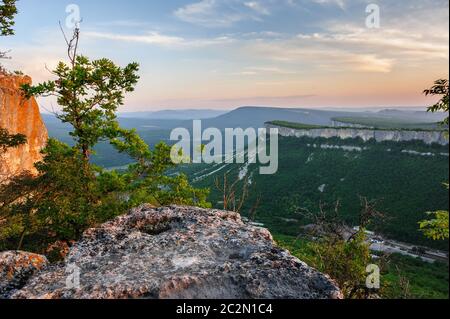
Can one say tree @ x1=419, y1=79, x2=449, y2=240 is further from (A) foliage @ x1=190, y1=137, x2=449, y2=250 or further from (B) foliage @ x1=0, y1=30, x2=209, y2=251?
(A) foliage @ x1=190, y1=137, x2=449, y2=250

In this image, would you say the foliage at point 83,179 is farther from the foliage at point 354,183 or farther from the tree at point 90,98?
the foliage at point 354,183

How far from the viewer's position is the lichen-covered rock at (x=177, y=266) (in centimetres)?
511

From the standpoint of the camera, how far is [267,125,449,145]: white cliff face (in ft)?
313

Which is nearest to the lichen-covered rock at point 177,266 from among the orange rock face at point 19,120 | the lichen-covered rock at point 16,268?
the lichen-covered rock at point 16,268

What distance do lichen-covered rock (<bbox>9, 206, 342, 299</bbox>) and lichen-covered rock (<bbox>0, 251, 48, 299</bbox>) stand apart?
37 centimetres

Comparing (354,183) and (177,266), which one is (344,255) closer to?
(177,266)

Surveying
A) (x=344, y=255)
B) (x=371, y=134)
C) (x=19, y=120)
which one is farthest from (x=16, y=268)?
(x=371, y=134)

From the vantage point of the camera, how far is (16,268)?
6062 mm

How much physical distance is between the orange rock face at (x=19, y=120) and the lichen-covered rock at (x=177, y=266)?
2685cm

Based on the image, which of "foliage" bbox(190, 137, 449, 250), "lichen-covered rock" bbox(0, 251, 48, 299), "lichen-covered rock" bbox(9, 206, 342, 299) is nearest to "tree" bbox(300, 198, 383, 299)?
"lichen-covered rock" bbox(9, 206, 342, 299)

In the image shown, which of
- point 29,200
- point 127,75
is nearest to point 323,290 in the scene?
point 29,200

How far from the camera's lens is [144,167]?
54.8ft

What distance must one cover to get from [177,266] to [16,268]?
2805 mm
